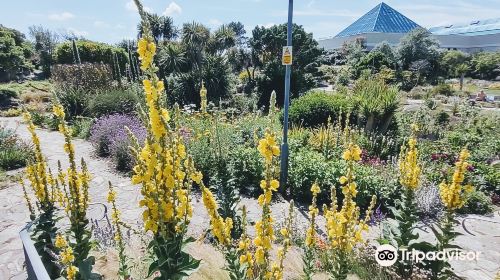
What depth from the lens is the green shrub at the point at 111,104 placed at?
1062 centimetres

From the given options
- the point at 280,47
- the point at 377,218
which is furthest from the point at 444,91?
the point at 377,218

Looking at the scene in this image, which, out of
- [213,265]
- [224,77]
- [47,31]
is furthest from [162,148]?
[47,31]

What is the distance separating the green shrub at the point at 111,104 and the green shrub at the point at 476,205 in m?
8.92

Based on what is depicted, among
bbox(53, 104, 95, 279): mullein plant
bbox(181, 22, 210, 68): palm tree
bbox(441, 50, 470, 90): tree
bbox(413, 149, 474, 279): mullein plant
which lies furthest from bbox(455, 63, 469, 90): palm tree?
bbox(53, 104, 95, 279): mullein plant

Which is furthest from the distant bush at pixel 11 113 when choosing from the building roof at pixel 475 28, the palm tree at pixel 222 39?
the building roof at pixel 475 28

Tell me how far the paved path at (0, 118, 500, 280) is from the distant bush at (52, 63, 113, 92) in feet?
19.2

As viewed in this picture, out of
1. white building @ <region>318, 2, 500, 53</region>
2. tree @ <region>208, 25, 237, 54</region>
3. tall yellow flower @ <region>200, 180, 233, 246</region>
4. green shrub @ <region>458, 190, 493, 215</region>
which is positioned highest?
white building @ <region>318, 2, 500, 53</region>

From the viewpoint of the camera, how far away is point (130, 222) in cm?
504

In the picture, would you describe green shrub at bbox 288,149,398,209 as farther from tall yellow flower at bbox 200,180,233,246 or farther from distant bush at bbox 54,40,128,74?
distant bush at bbox 54,40,128,74

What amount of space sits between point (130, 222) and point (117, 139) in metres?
3.03

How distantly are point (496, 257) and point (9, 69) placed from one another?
32163 mm

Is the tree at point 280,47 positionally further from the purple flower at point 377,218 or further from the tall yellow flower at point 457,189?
the tall yellow flower at point 457,189

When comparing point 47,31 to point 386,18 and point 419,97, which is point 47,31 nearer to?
point 419,97

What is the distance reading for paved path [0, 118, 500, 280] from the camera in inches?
157
